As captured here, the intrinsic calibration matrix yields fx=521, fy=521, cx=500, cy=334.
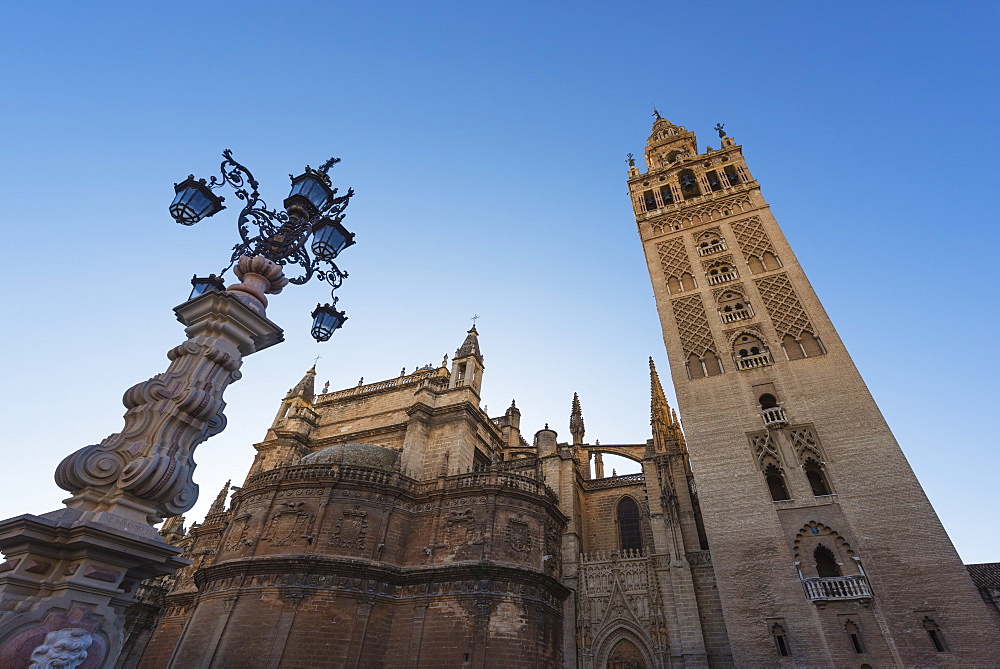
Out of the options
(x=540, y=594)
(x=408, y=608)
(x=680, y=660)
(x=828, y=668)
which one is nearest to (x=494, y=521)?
(x=540, y=594)

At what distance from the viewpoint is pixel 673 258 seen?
29062 mm

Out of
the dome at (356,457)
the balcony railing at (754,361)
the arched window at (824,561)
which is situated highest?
the balcony railing at (754,361)

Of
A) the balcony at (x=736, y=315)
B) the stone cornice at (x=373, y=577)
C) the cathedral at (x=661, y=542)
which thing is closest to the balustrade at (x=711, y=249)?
the cathedral at (x=661, y=542)

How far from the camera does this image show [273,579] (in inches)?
783

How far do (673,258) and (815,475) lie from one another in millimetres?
13553

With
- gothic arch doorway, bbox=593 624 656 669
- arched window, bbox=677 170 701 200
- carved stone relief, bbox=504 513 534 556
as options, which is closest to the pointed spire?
carved stone relief, bbox=504 513 534 556

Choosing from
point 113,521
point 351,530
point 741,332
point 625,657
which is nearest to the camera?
point 113,521

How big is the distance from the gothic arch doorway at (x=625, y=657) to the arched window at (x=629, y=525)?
209 inches

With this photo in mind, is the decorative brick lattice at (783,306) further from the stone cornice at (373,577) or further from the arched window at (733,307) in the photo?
the stone cornice at (373,577)

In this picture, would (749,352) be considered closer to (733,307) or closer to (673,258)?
(733,307)

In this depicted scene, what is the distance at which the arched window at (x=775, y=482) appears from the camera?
1964 cm

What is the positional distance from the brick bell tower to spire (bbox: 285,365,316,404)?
22.7 metres

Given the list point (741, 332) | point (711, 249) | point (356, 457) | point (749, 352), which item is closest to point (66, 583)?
point (356, 457)

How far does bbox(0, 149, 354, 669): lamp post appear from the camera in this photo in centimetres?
485
